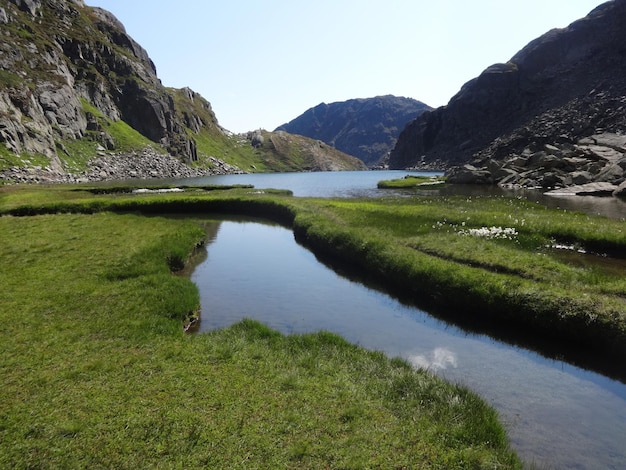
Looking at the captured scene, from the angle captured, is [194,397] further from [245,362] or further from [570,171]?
[570,171]

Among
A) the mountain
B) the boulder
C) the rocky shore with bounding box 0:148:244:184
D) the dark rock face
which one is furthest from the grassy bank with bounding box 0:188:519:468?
the dark rock face

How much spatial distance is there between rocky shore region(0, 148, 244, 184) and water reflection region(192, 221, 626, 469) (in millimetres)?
99357

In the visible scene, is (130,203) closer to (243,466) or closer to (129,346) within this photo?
(129,346)

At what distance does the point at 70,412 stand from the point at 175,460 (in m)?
3.88

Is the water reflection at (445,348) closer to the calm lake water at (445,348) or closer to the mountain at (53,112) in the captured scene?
the calm lake water at (445,348)

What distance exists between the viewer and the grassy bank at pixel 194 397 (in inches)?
372

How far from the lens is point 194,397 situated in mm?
11695

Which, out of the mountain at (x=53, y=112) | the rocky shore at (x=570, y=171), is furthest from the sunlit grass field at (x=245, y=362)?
the mountain at (x=53, y=112)

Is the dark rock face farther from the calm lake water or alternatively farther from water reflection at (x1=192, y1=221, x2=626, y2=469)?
water reflection at (x1=192, y1=221, x2=626, y2=469)

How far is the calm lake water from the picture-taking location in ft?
38.8

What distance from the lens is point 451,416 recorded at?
11.6 metres

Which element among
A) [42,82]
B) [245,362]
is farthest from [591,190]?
[42,82]

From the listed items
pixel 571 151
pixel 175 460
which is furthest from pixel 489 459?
pixel 571 151

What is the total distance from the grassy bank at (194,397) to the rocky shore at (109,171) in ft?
345
